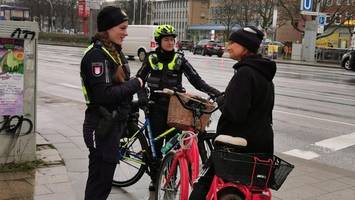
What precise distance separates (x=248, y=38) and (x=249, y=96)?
406 mm

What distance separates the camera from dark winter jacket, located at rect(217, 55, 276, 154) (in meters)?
3.38

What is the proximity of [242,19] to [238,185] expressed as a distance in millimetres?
83520

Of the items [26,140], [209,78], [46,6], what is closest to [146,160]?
[26,140]

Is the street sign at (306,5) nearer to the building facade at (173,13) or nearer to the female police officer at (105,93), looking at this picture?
the female police officer at (105,93)

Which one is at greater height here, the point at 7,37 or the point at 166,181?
the point at 7,37

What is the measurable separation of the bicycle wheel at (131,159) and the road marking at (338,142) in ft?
13.2

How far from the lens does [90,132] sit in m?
3.91

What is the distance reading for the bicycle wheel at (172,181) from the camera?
4.25 meters

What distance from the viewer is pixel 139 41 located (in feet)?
102

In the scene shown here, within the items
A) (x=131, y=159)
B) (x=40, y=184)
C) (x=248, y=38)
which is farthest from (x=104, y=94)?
(x=40, y=184)

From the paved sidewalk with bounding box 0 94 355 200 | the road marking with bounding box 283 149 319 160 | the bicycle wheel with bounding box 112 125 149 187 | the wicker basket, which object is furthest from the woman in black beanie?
the road marking with bounding box 283 149 319 160

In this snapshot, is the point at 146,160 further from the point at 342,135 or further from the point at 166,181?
the point at 342,135

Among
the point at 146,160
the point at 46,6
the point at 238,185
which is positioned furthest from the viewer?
the point at 46,6

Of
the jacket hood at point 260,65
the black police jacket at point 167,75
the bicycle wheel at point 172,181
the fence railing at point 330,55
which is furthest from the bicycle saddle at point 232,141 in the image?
the fence railing at point 330,55
